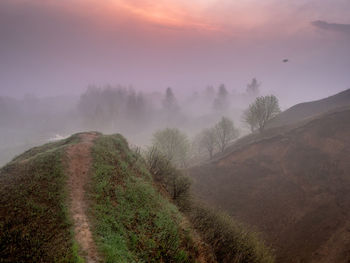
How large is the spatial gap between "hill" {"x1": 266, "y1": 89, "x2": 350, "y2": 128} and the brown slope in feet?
56.6

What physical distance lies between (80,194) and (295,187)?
28671 mm

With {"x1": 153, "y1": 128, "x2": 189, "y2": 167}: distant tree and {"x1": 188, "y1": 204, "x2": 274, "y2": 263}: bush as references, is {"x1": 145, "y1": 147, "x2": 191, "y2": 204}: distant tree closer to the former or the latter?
{"x1": 188, "y1": 204, "x2": 274, "y2": 263}: bush

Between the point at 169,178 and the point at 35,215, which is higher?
the point at 35,215

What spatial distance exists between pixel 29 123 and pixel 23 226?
6177 inches

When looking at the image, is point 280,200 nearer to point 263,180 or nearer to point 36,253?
point 263,180

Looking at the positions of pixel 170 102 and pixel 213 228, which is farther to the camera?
pixel 170 102

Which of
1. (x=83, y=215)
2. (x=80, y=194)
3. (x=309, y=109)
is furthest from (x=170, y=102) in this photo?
(x=83, y=215)

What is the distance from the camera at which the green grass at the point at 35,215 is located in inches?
197

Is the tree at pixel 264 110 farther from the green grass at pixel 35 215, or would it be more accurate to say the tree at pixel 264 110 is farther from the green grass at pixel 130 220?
the green grass at pixel 35 215

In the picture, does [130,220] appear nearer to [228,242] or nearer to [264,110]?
[228,242]

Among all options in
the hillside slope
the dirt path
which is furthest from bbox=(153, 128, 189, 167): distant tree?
the hillside slope

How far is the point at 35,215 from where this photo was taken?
627 centimetres

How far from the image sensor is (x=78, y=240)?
5.85 metres

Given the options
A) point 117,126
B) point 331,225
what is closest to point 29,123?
point 117,126
